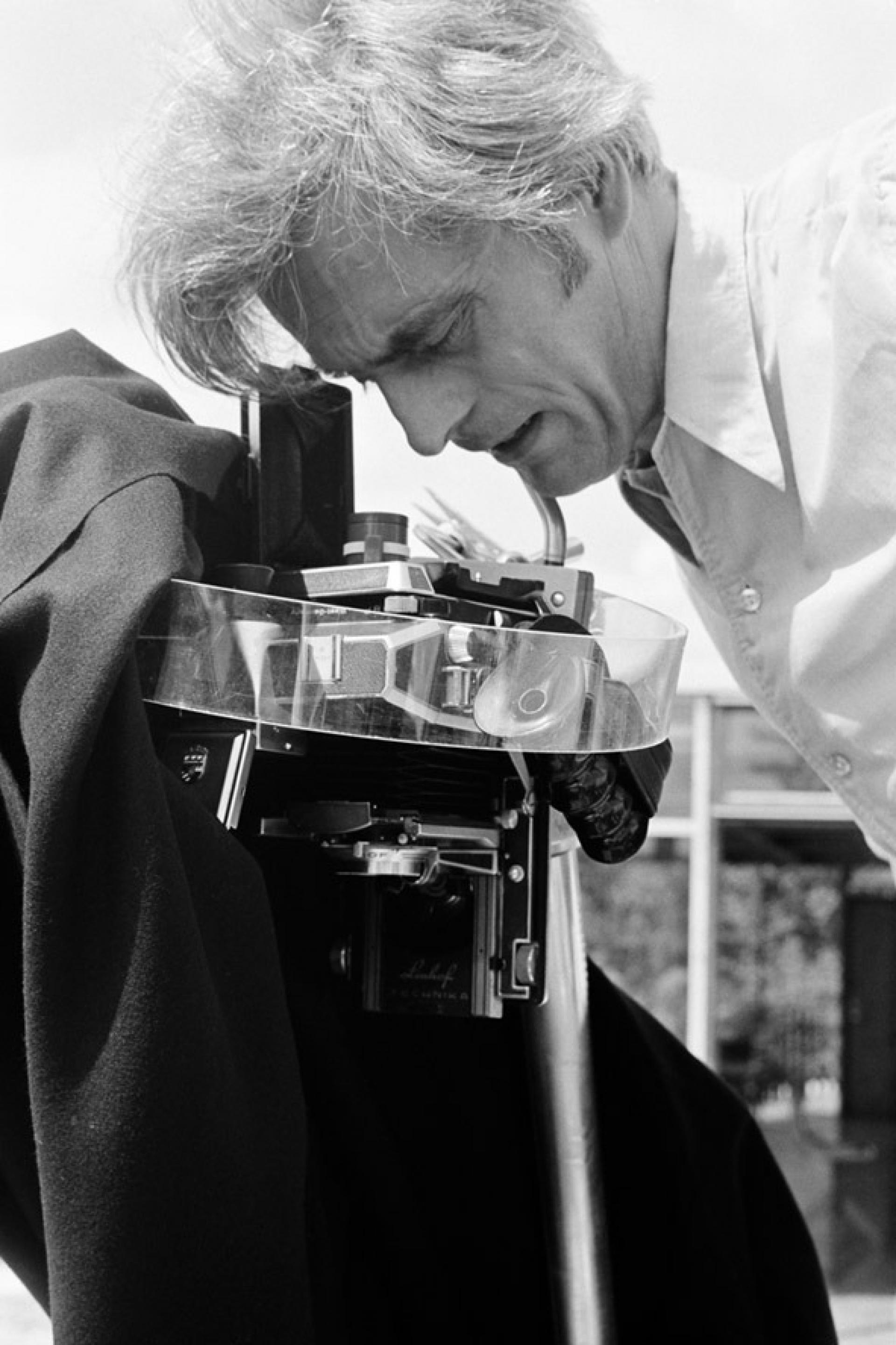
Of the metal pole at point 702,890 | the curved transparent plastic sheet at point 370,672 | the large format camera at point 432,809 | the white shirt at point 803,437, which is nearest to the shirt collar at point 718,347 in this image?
the white shirt at point 803,437

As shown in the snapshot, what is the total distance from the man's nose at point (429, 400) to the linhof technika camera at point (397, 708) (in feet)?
0.14

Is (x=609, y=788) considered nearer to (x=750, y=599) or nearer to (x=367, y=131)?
(x=750, y=599)

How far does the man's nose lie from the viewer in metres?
1.00

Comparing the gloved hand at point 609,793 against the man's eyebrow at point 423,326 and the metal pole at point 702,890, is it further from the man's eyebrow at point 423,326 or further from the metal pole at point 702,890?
the metal pole at point 702,890

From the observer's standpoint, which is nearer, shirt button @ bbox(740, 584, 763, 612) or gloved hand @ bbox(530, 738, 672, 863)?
gloved hand @ bbox(530, 738, 672, 863)

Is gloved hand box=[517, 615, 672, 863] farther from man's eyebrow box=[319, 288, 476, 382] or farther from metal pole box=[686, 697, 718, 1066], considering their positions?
metal pole box=[686, 697, 718, 1066]

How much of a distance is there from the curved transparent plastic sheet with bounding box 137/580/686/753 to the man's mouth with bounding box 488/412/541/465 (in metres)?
0.27

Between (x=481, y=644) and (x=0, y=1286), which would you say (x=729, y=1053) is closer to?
(x=0, y=1286)

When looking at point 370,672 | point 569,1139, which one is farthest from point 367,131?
point 569,1139

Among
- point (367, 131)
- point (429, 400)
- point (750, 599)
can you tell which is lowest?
point (750, 599)

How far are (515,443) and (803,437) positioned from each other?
0.18m

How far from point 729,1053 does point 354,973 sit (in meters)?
11.6

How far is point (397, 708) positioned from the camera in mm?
771

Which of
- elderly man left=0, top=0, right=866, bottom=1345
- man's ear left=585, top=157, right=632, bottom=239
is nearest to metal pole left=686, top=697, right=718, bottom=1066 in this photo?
elderly man left=0, top=0, right=866, bottom=1345
